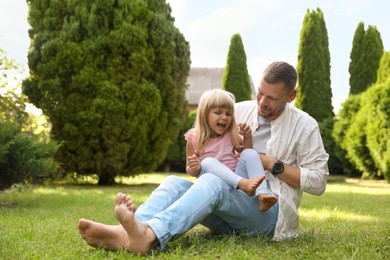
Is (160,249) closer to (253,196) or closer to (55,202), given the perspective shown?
(253,196)

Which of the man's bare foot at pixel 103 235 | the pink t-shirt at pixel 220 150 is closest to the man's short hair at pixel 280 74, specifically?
the pink t-shirt at pixel 220 150

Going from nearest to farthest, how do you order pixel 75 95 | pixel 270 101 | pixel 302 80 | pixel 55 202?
pixel 270 101 < pixel 55 202 < pixel 75 95 < pixel 302 80

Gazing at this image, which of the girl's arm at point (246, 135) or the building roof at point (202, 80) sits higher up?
the building roof at point (202, 80)

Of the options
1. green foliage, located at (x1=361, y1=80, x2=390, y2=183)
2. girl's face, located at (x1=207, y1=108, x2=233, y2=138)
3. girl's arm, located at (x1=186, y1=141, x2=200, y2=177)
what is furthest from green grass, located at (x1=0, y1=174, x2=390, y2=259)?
green foliage, located at (x1=361, y1=80, x2=390, y2=183)

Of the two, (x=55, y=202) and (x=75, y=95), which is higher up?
(x=75, y=95)

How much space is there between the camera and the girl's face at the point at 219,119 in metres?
3.47

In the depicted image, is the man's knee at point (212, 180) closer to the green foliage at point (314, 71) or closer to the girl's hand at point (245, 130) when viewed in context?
the girl's hand at point (245, 130)

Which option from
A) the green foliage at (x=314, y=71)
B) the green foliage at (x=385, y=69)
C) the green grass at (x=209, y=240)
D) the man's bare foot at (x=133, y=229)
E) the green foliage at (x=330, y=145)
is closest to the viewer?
the man's bare foot at (x=133, y=229)

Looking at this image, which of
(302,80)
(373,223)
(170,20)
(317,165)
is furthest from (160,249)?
(302,80)

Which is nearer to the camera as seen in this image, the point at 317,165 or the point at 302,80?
the point at 317,165

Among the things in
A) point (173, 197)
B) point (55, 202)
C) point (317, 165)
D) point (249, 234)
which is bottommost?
point (55, 202)

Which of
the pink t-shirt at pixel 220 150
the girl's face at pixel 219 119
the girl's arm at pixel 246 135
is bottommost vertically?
the pink t-shirt at pixel 220 150

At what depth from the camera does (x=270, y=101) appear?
3.38 metres

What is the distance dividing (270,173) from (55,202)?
14.1 feet
